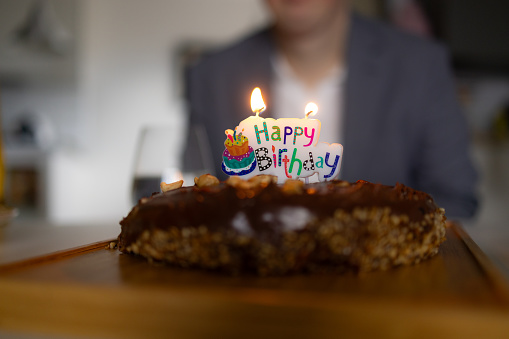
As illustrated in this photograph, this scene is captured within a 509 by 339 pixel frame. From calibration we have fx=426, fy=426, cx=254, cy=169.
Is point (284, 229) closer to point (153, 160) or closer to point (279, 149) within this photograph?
point (279, 149)

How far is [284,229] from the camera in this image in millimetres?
389

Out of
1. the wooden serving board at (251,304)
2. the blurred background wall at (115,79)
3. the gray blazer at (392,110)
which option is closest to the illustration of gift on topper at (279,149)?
the wooden serving board at (251,304)

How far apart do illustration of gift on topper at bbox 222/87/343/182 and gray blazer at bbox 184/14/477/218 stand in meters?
1.10

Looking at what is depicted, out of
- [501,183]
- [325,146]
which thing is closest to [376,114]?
[325,146]

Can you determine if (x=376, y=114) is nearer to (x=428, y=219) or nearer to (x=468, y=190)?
(x=468, y=190)

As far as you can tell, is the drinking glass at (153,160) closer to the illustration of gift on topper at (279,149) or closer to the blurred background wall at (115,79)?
the illustration of gift on topper at (279,149)

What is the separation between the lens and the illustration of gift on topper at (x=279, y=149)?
21.4 inches

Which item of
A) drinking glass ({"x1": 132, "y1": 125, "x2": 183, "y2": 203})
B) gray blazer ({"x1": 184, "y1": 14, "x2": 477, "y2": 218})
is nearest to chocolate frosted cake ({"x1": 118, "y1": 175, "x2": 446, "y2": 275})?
drinking glass ({"x1": 132, "y1": 125, "x2": 183, "y2": 203})

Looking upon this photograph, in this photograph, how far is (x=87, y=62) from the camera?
4199mm

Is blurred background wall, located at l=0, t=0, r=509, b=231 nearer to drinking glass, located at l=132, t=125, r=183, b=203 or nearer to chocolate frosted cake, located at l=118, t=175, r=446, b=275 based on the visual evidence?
drinking glass, located at l=132, t=125, r=183, b=203

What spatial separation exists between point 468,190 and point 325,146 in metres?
1.39

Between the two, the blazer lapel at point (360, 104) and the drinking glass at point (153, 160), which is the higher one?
the blazer lapel at point (360, 104)

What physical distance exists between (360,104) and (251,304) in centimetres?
155

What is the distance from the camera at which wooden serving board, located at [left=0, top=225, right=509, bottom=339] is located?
0.27m
